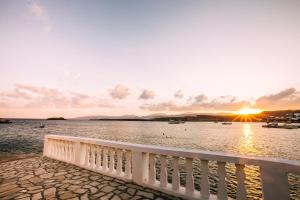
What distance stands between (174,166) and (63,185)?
11.0 feet

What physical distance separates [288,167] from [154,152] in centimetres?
291

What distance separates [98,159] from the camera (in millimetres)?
6719

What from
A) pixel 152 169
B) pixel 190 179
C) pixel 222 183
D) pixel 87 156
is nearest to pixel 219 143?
pixel 87 156

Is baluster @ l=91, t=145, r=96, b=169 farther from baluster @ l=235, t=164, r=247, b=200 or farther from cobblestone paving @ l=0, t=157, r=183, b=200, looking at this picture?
baluster @ l=235, t=164, r=247, b=200

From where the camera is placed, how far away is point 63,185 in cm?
550

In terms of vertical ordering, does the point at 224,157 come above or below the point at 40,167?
above

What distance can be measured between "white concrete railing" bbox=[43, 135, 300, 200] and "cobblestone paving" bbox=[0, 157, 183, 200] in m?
0.27

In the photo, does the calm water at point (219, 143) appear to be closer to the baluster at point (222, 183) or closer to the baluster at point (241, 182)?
the baluster at point (222, 183)

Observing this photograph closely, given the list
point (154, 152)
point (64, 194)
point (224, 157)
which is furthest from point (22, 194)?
point (224, 157)

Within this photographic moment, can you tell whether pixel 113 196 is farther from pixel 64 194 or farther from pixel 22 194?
pixel 22 194

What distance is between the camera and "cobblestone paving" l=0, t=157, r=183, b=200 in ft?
15.6

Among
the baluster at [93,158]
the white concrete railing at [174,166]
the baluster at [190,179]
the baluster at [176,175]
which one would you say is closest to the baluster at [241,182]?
the white concrete railing at [174,166]

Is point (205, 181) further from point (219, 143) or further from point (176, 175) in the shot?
point (219, 143)

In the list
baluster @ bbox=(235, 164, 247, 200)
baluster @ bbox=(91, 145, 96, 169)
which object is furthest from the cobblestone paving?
baluster @ bbox=(235, 164, 247, 200)
